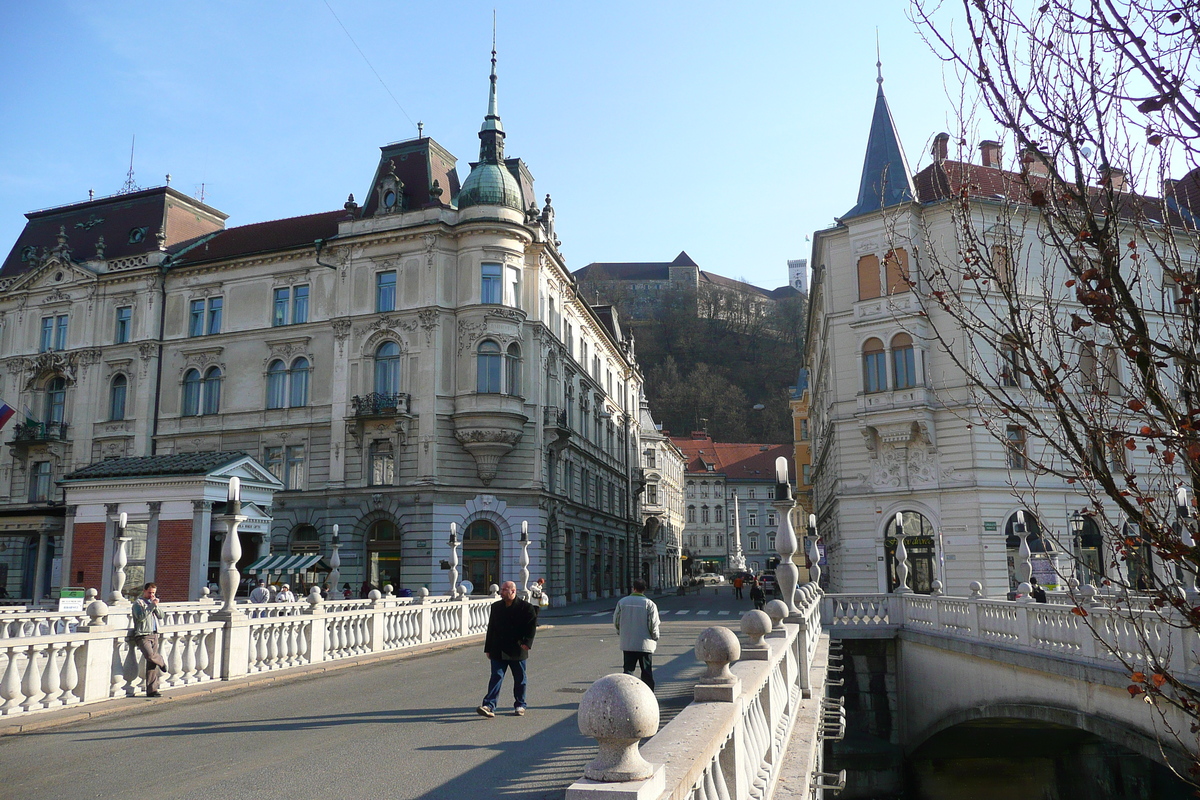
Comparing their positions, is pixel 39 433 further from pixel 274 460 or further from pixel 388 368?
pixel 388 368

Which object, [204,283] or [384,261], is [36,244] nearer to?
[204,283]

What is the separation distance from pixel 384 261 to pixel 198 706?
30.8 metres

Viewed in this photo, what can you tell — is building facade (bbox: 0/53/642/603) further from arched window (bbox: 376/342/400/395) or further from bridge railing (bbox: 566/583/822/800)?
bridge railing (bbox: 566/583/822/800)

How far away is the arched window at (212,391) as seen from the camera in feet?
140

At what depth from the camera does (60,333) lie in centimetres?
4647

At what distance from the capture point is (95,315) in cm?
4559

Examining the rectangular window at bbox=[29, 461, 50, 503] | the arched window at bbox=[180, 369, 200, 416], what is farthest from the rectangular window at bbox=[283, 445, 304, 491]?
the rectangular window at bbox=[29, 461, 50, 503]

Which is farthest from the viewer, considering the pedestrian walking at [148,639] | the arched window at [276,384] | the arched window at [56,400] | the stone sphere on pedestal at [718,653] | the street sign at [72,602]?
the arched window at [56,400]

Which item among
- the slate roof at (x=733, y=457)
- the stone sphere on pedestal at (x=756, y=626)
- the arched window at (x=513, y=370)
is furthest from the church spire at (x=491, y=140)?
the slate roof at (x=733, y=457)

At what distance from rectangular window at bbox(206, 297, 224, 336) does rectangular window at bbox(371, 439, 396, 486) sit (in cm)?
1124

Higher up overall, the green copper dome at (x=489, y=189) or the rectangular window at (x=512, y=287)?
the green copper dome at (x=489, y=189)

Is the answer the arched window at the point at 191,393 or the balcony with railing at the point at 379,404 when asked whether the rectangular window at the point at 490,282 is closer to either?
the balcony with railing at the point at 379,404

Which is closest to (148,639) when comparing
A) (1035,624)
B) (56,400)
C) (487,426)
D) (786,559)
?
(786,559)

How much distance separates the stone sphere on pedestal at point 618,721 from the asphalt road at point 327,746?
4099 mm
